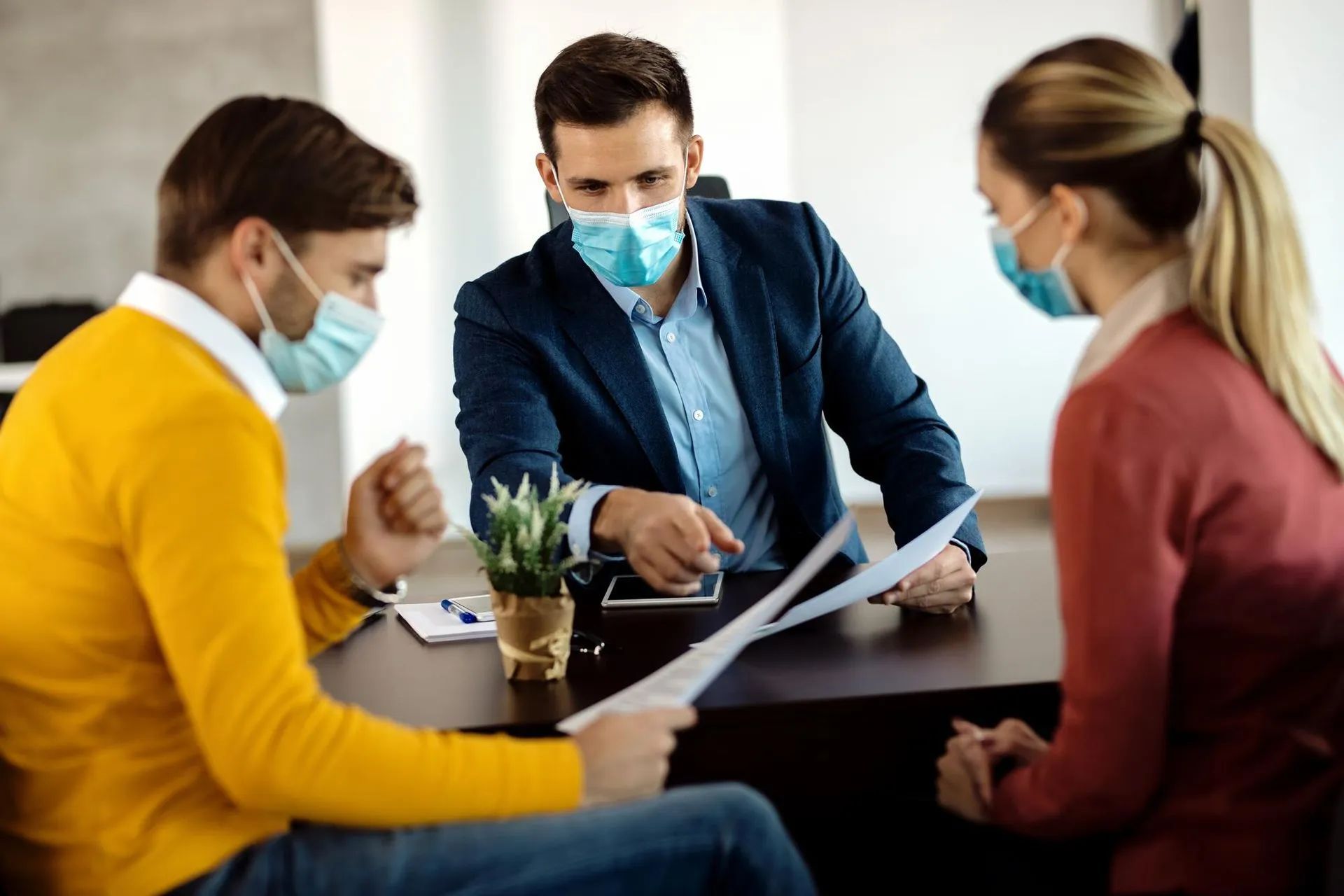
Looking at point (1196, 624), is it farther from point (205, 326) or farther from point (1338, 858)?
point (205, 326)

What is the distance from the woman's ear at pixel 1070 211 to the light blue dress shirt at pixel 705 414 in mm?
923

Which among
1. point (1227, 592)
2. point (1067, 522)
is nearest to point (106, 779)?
point (1067, 522)

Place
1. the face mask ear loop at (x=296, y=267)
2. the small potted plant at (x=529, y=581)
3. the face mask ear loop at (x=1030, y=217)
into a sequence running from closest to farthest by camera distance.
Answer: the face mask ear loop at (x=296, y=267)
the face mask ear loop at (x=1030, y=217)
the small potted plant at (x=529, y=581)

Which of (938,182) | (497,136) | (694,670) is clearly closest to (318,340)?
(694,670)

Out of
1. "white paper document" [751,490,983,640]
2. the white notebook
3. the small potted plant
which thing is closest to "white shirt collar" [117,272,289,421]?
the small potted plant

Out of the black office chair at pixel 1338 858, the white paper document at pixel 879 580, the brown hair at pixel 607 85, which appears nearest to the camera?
the black office chair at pixel 1338 858

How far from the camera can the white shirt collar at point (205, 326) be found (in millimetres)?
1119

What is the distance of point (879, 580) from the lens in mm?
1543

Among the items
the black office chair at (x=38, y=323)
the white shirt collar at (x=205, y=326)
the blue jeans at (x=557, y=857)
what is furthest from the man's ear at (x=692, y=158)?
the black office chair at (x=38, y=323)

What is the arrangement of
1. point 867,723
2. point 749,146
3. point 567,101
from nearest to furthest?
point 867,723 → point 567,101 → point 749,146

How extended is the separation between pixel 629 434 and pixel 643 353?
140 millimetres

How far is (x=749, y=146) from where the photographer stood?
403 cm

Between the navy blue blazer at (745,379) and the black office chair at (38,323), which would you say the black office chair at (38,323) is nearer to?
the black office chair at (38,323)

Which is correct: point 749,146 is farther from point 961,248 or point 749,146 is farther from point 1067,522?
point 1067,522
